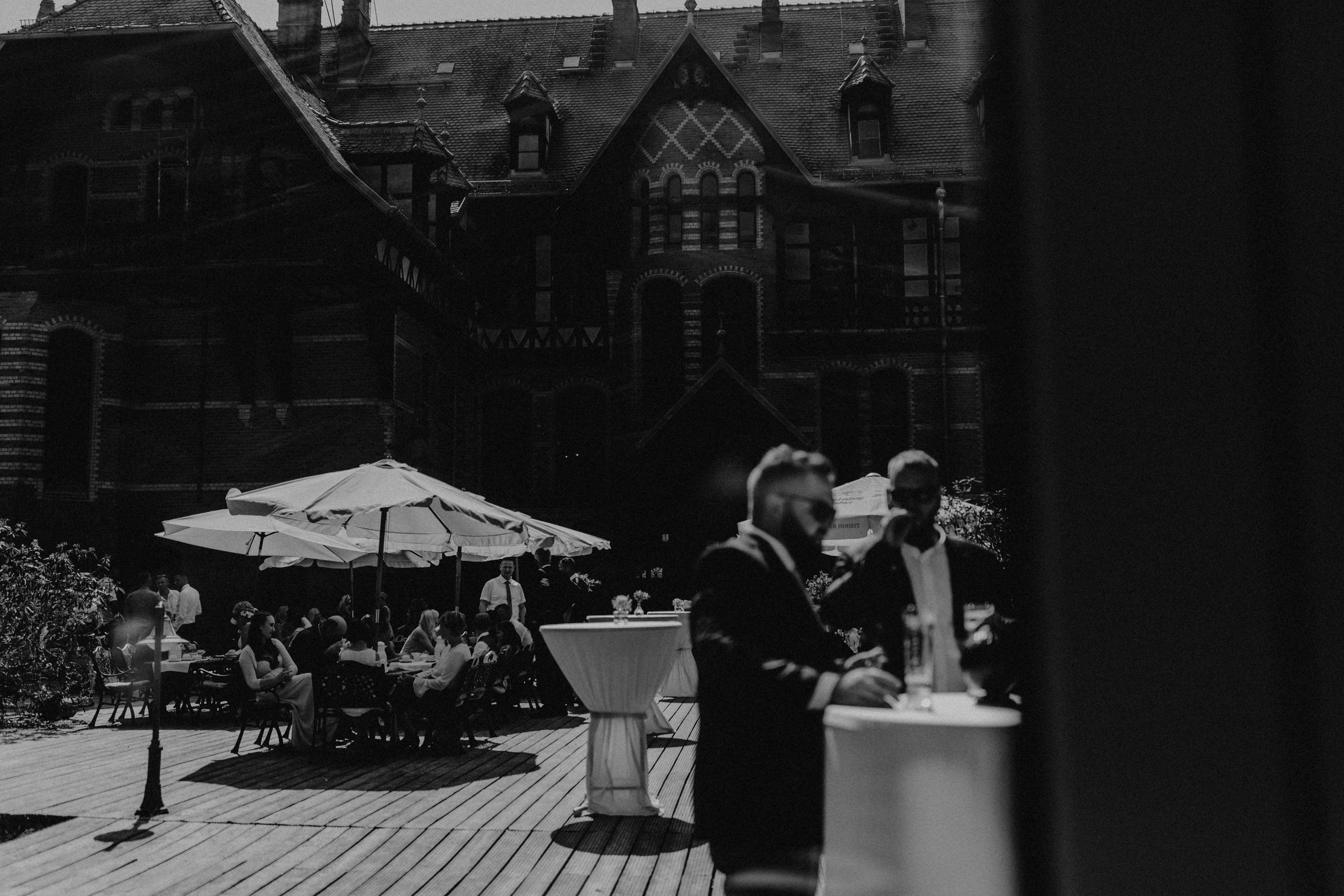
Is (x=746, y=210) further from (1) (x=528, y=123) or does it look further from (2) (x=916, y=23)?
(2) (x=916, y=23)

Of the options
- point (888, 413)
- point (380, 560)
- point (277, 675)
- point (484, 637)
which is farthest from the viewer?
point (888, 413)

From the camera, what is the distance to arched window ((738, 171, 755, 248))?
2252 cm

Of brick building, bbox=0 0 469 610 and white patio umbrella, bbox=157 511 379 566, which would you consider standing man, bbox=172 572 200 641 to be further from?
white patio umbrella, bbox=157 511 379 566

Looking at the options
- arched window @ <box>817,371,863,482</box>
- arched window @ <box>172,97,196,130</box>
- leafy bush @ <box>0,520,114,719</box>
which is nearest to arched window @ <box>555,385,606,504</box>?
arched window @ <box>817,371,863,482</box>

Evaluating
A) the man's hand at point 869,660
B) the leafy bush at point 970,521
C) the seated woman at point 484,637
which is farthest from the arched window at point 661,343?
the man's hand at point 869,660

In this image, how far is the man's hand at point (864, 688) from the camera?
260 centimetres

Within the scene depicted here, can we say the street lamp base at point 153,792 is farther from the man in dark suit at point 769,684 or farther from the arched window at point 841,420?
the arched window at point 841,420

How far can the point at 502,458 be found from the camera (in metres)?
23.3

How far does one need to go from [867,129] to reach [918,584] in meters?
21.8

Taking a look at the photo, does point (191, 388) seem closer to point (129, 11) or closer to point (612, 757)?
point (129, 11)

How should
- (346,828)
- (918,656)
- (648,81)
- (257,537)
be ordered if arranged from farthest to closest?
(648,81)
(257,537)
(346,828)
(918,656)

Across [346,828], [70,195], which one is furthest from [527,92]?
[346,828]

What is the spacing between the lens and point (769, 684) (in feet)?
8.76

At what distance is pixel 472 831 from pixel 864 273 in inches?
707
